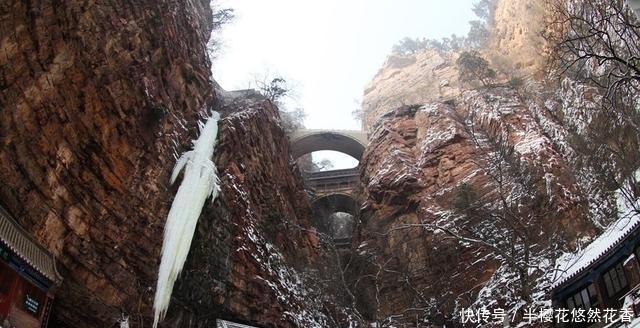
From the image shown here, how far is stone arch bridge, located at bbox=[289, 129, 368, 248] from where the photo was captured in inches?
1089

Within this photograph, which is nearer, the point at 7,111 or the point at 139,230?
the point at 7,111

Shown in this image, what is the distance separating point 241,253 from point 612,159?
11.4 m

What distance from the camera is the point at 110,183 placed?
12.4 m

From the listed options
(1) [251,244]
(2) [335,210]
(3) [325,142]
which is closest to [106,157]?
(1) [251,244]

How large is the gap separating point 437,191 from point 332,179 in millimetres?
9293

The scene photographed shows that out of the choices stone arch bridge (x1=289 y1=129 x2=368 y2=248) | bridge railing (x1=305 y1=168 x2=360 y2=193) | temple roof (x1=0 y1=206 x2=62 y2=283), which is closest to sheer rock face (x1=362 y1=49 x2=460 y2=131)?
stone arch bridge (x1=289 y1=129 x2=368 y2=248)

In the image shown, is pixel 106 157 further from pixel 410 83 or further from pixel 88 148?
pixel 410 83

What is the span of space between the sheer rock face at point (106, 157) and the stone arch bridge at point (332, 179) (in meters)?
10.6

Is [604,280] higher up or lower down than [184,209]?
lower down

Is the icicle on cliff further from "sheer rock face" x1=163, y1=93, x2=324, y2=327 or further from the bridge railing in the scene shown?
the bridge railing

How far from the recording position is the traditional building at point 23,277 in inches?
376

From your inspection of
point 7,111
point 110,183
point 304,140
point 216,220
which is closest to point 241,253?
point 216,220

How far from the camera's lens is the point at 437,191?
70.2 feet

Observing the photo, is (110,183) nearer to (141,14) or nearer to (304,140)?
(141,14)
